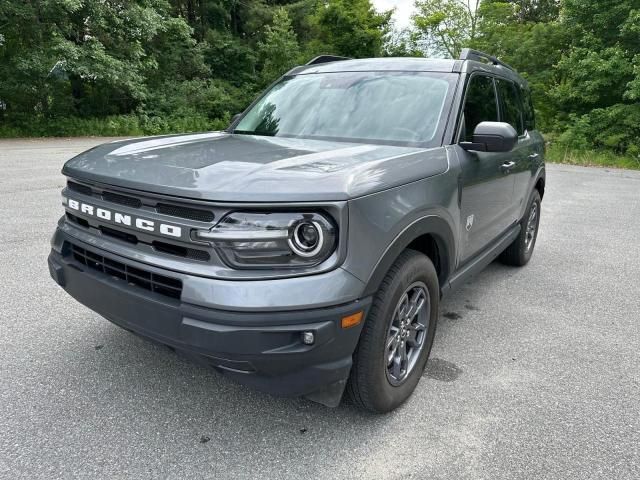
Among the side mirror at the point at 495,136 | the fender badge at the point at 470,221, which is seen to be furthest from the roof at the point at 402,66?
the fender badge at the point at 470,221

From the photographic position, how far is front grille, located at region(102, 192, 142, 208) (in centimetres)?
213

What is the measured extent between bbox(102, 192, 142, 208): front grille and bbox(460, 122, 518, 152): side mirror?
1.88 meters

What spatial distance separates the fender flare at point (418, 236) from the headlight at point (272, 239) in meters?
0.29

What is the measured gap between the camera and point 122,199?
2.20 m

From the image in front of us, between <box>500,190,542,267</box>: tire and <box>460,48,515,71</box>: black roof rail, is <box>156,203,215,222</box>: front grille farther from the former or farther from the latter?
<box>500,190,542,267</box>: tire

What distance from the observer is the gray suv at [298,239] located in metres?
1.88

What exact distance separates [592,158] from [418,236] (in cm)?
1626

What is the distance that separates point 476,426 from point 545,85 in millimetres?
20292

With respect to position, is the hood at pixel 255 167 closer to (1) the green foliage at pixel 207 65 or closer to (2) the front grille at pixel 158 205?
(2) the front grille at pixel 158 205

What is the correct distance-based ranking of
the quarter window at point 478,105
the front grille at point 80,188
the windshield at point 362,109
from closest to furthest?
the front grille at point 80,188, the windshield at point 362,109, the quarter window at point 478,105

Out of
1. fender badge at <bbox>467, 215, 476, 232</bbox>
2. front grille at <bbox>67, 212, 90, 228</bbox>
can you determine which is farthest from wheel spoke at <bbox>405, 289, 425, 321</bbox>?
front grille at <bbox>67, 212, 90, 228</bbox>

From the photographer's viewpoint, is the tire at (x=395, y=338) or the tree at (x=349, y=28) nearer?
the tire at (x=395, y=338)

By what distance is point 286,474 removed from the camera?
2068 millimetres

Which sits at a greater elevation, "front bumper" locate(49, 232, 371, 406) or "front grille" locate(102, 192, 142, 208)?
"front grille" locate(102, 192, 142, 208)
